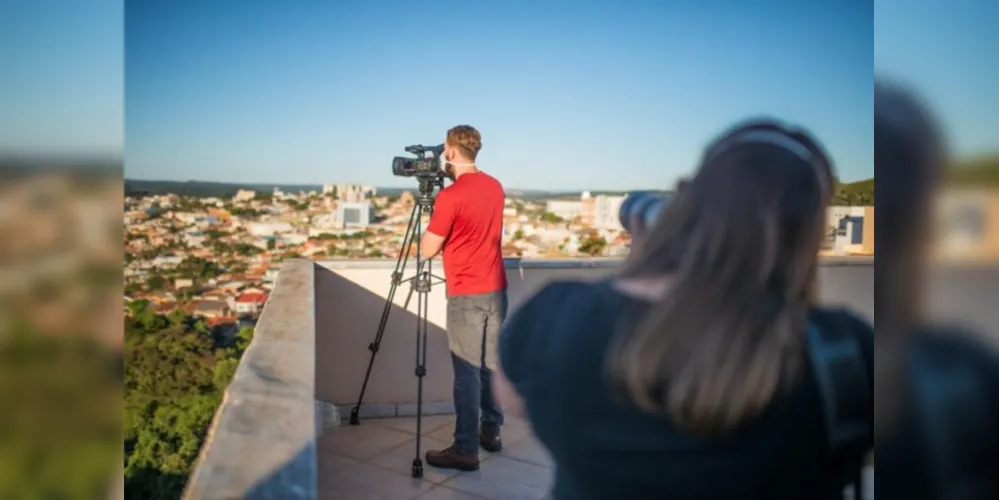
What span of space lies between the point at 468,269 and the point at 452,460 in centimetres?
68

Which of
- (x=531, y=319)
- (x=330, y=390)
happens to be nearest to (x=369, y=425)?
(x=330, y=390)

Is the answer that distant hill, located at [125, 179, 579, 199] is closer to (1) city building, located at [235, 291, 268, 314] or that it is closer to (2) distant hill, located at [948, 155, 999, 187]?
(1) city building, located at [235, 291, 268, 314]

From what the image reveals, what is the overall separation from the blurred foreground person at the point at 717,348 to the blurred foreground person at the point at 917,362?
3.5 inches

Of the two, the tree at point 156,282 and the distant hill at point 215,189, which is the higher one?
the distant hill at point 215,189

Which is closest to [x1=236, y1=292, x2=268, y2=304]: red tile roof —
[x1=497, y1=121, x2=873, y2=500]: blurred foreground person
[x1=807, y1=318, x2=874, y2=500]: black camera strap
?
[x1=497, y1=121, x2=873, y2=500]: blurred foreground person

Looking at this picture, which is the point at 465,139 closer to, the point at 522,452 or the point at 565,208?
the point at 565,208

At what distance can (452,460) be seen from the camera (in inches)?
103

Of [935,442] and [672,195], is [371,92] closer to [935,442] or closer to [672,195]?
[672,195]

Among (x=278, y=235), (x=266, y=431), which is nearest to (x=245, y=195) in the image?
(x=278, y=235)

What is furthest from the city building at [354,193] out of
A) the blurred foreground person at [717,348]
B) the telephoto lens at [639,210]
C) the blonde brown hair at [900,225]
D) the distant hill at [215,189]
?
the blonde brown hair at [900,225]

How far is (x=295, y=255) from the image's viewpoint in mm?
3750

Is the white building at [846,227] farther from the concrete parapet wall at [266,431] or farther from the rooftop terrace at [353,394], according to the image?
the concrete parapet wall at [266,431]

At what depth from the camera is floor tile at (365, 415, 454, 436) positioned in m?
3.11

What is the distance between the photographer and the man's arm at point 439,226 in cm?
246
